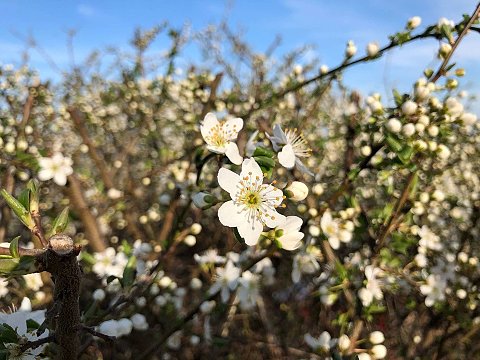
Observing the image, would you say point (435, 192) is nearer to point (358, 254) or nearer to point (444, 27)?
point (358, 254)

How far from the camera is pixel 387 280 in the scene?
6.76 feet

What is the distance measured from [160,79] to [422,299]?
3.19 meters

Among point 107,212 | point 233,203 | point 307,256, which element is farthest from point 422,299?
point 107,212

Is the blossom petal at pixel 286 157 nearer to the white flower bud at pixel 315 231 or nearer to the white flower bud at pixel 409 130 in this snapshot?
the white flower bud at pixel 409 130

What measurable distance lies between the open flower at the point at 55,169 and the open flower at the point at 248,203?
1.49 metres

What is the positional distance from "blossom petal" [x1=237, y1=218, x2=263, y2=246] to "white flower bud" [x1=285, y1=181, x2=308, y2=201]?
0.14 metres

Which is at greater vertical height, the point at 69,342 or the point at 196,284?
the point at 196,284

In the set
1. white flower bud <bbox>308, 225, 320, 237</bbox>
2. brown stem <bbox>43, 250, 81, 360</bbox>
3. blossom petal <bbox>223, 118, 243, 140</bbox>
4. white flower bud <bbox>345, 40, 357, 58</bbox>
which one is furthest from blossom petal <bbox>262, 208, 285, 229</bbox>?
white flower bud <bbox>345, 40, 357, 58</bbox>

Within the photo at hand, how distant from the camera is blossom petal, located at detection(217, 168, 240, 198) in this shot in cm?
111

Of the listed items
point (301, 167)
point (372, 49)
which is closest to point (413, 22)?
point (372, 49)

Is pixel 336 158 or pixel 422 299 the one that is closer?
pixel 422 299

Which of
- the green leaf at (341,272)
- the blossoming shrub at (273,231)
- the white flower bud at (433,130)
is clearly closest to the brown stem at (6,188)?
the blossoming shrub at (273,231)

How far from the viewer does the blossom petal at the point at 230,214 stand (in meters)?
1.12

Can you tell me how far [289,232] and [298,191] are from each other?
0.12 m
